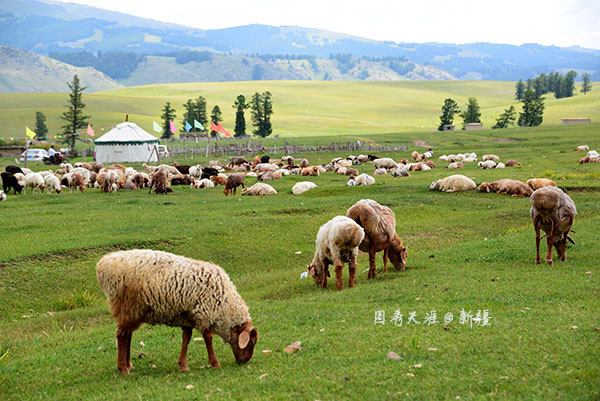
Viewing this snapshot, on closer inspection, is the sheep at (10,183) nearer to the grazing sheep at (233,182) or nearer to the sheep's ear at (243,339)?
the grazing sheep at (233,182)

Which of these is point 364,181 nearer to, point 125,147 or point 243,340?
point 243,340

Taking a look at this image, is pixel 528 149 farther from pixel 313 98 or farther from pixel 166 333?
pixel 313 98

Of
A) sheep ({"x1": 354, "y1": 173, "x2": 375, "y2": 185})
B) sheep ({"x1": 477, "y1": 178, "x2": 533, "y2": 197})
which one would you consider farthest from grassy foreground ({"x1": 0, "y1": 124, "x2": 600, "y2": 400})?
sheep ({"x1": 354, "y1": 173, "x2": 375, "y2": 185})

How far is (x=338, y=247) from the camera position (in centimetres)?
1280

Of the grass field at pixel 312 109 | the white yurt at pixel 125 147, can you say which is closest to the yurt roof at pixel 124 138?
the white yurt at pixel 125 147

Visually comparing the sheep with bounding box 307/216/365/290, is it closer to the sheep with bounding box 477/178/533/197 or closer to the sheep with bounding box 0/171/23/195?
the sheep with bounding box 477/178/533/197

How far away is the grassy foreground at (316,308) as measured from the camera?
7.22 metres

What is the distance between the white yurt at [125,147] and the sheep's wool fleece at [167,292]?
5418 centimetres

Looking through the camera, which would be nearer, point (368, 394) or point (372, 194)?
point (368, 394)

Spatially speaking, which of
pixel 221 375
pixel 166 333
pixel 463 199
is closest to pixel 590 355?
pixel 221 375

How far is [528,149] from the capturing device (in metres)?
56.8

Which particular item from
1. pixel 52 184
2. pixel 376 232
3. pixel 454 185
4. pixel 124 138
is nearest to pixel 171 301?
pixel 376 232

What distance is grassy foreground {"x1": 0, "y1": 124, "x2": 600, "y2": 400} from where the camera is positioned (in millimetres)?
7223

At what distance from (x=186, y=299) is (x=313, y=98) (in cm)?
17619
